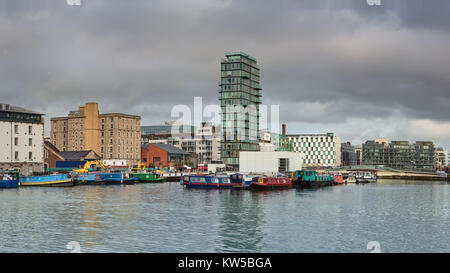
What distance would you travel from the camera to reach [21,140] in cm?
13200

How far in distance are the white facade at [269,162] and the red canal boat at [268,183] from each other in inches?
2055

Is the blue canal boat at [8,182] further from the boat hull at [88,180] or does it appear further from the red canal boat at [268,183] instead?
the red canal boat at [268,183]

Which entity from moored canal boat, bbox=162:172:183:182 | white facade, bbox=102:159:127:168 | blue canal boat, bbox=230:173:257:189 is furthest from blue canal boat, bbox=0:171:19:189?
white facade, bbox=102:159:127:168

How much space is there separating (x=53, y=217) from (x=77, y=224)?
21.7 feet

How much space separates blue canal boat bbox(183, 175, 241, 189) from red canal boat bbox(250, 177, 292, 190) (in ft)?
15.2

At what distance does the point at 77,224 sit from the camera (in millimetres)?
48625

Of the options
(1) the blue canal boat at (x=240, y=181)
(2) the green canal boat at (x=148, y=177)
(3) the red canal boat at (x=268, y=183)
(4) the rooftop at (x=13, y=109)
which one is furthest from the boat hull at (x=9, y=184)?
(3) the red canal boat at (x=268, y=183)

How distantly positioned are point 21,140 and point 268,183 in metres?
67.4
